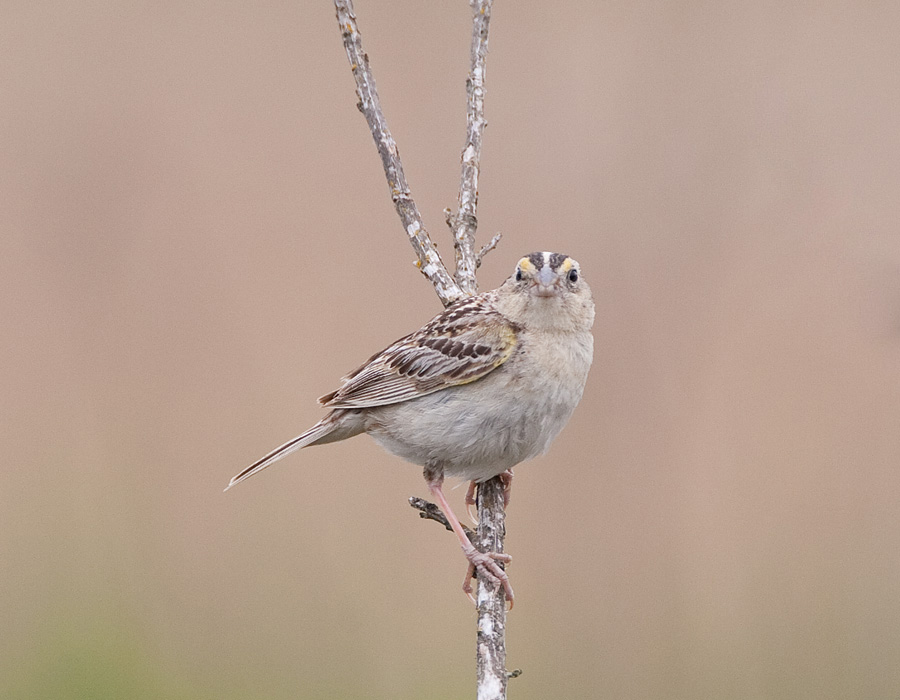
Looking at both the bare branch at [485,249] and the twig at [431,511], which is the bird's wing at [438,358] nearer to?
the bare branch at [485,249]

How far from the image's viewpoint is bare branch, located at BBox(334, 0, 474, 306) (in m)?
5.08

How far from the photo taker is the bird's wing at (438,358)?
4.97 meters

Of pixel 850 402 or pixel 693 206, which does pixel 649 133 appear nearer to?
pixel 693 206

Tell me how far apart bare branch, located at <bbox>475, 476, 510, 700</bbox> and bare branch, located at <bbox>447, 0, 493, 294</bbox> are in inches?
41.9

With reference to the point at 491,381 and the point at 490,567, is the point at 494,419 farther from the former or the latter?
the point at 490,567

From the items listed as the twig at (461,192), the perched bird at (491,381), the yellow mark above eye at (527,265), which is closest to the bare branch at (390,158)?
the twig at (461,192)

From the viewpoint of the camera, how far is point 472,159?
543 centimetres

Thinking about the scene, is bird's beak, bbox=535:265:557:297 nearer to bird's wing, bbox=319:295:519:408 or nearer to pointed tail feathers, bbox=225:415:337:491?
bird's wing, bbox=319:295:519:408

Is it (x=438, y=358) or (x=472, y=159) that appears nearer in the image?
(x=438, y=358)

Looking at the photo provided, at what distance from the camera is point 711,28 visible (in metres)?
7.59

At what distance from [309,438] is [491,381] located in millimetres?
1000

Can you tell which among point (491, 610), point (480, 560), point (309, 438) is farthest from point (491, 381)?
point (491, 610)

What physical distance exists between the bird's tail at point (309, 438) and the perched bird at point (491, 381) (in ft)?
0.04

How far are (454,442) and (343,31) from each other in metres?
1.97
